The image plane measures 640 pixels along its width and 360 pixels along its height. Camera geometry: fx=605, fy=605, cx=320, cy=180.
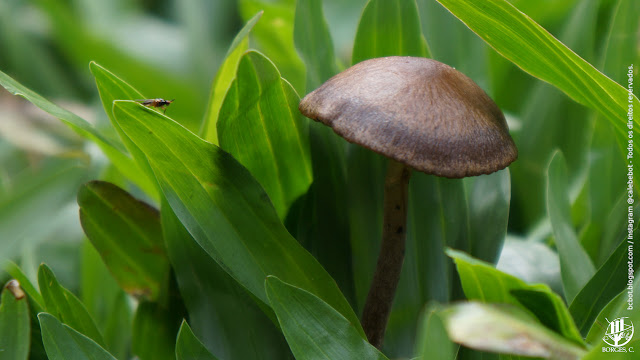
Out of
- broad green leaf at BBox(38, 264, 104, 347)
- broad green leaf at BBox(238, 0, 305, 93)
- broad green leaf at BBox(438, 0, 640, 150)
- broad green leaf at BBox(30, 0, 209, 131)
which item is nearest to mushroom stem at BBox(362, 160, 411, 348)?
broad green leaf at BBox(438, 0, 640, 150)

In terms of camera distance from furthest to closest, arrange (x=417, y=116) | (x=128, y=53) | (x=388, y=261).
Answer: (x=128, y=53)
(x=388, y=261)
(x=417, y=116)

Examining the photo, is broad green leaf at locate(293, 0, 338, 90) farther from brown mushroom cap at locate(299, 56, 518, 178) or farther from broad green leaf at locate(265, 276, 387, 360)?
broad green leaf at locate(265, 276, 387, 360)

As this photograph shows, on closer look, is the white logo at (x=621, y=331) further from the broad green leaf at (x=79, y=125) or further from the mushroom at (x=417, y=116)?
the broad green leaf at (x=79, y=125)

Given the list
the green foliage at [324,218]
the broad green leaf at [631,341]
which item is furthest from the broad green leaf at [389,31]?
the broad green leaf at [631,341]

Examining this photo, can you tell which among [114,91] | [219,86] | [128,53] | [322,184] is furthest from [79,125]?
[128,53]

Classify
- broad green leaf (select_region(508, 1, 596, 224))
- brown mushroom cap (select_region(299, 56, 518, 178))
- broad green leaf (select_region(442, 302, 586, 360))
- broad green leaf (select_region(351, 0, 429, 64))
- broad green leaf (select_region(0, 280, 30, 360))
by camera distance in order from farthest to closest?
broad green leaf (select_region(508, 1, 596, 224)), broad green leaf (select_region(351, 0, 429, 64)), broad green leaf (select_region(0, 280, 30, 360)), brown mushroom cap (select_region(299, 56, 518, 178)), broad green leaf (select_region(442, 302, 586, 360))

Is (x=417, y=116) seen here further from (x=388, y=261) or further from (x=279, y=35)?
(x=279, y=35)

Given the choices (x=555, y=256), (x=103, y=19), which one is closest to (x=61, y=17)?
(x=103, y=19)
